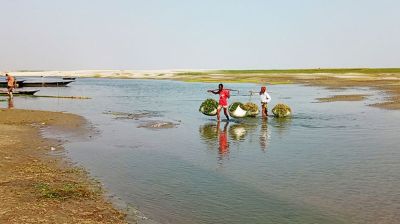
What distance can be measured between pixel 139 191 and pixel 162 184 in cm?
85

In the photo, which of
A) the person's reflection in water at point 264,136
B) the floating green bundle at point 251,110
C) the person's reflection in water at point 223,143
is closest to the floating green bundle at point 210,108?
the floating green bundle at point 251,110

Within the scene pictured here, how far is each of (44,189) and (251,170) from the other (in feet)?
19.8

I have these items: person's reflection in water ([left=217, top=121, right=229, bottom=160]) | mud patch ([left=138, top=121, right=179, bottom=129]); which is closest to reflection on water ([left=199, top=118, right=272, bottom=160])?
person's reflection in water ([left=217, top=121, right=229, bottom=160])

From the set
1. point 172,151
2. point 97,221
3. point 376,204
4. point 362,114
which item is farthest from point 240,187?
point 362,114

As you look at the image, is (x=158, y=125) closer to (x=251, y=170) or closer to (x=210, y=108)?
(x=210, y=108)

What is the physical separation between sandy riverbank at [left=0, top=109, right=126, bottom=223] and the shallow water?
0.78 m

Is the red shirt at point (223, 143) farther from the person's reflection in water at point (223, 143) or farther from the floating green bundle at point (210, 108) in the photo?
the floating green bundle at point (210, 108)

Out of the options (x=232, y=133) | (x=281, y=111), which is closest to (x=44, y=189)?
(x=232, y=133)

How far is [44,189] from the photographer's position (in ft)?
32.9

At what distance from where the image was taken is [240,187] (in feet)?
36.0

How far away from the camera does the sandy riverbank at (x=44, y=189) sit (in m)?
8.31

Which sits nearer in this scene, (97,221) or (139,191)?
(97,221)

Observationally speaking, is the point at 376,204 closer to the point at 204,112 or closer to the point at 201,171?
the point at 201,171

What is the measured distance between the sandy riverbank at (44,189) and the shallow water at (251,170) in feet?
2.55
